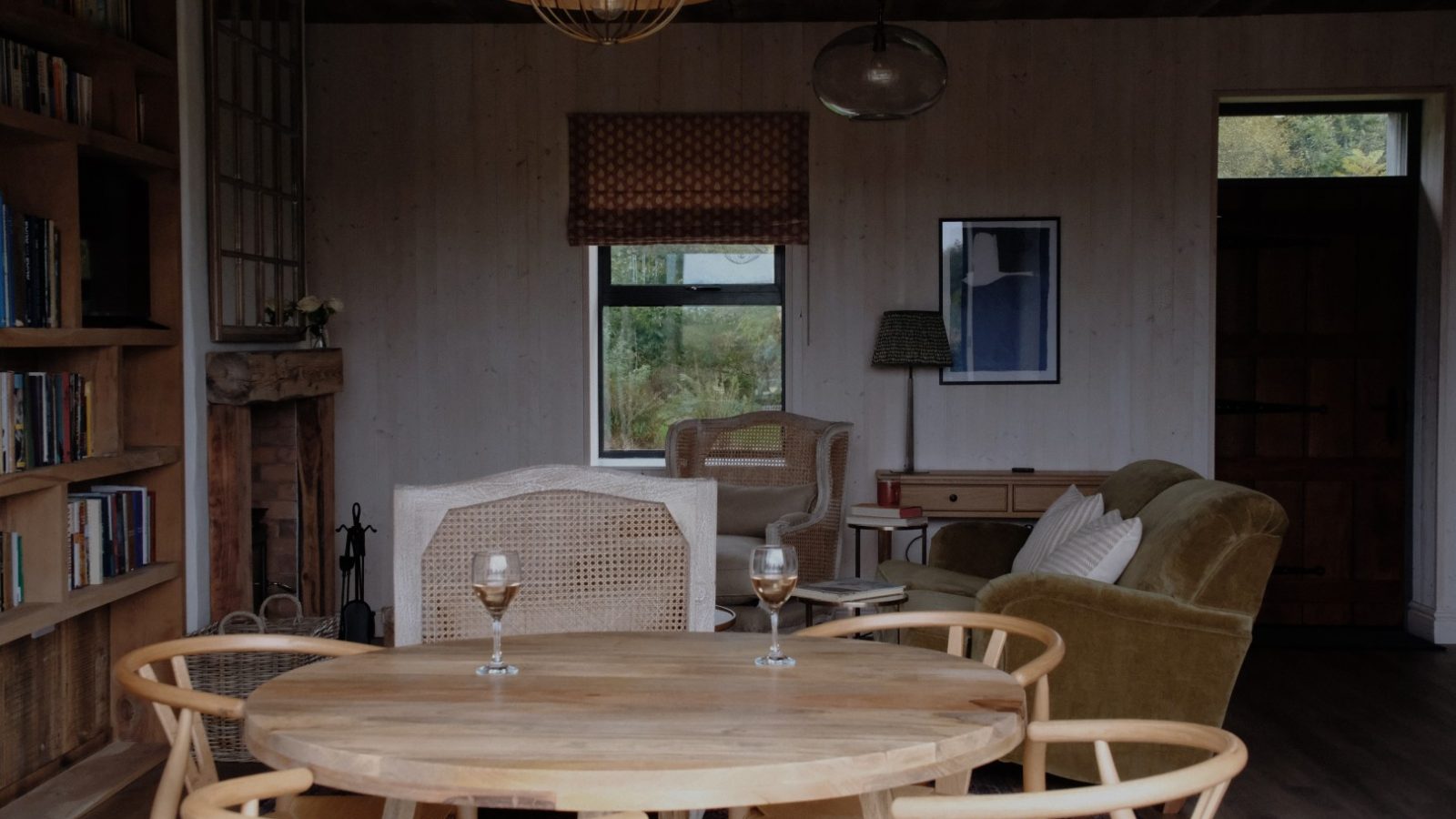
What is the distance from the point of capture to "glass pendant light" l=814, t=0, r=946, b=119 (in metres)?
3.64

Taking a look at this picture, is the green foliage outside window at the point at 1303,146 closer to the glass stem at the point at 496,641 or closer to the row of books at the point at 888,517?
the row of books at the point at 888,517

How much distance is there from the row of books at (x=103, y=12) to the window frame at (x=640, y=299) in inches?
96.6

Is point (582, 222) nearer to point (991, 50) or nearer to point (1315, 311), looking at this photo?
point (991, 50)

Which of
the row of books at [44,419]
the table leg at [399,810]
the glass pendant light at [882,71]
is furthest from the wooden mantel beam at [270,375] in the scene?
the table leg at [399,810]

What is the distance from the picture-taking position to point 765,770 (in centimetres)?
145

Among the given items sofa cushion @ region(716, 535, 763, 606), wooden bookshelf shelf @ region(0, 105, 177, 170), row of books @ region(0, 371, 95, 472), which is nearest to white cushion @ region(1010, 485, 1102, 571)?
sofa cushion @ region(716, 535, 763, 606)

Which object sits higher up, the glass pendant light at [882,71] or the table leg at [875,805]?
the glass pendant light at [882,71]

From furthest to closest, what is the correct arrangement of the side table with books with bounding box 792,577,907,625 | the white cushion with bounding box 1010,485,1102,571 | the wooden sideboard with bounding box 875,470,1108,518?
the wooden sideboard with bounding box 875,470,1108,518 → the white cushion with bounding box 1010,485,1102,571 → the side table with books with bounding box 792,577,907,625

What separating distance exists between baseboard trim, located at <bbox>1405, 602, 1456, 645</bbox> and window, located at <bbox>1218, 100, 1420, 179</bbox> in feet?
6.43

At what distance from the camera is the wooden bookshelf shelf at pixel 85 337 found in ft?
11.4

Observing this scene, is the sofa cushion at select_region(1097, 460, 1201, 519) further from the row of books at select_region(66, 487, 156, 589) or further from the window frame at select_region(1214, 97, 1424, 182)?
the row of books at select_region(66, 487, 156, 589)

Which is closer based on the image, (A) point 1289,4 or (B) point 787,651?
(B) point 787,651

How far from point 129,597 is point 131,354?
2.51ft

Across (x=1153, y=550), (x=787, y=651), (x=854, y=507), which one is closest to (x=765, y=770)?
(x=787, y=651)
